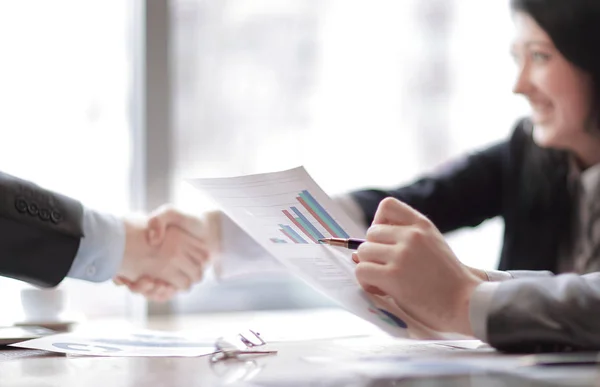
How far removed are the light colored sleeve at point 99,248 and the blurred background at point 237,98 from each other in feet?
0.75

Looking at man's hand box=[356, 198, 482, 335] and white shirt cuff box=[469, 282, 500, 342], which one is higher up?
man's hand box=[356, 198, 482, 335]

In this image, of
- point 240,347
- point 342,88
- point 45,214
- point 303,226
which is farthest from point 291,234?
point 342,88

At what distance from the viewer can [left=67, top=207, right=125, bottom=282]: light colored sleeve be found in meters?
1.20

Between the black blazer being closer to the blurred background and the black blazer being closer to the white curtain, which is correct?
the blurred background

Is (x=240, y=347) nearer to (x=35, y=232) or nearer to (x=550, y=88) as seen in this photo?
(x=35, y=232)

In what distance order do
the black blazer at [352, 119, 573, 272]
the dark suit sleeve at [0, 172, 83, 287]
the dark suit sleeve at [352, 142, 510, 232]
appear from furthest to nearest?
the dark suit sleeve at [352, 142, 510, 232] → the black blazer at [352, 119, 573, 272] → the dark suit sleeve at [0, 172, 83, 287]

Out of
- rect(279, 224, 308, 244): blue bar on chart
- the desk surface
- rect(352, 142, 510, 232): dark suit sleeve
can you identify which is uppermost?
rect(352, 142, 510, 232): dark suit sleeve

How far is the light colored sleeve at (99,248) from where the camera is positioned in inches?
47.3

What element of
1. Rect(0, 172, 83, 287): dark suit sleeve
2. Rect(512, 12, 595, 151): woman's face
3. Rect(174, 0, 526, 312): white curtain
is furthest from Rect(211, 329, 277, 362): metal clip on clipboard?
Rect(174, 0, 526, 312): white curtain

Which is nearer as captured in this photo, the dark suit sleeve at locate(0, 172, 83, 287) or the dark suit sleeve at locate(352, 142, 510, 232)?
the dark suit sleeve at locate(0, 172, 83, 287)

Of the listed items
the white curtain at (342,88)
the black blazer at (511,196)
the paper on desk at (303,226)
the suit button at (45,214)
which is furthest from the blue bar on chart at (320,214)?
the white curtain at (342,88)

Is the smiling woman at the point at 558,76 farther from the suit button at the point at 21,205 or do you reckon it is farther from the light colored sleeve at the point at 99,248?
the suit button at the point at 21,205

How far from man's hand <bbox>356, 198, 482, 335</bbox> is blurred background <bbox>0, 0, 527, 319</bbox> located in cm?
80

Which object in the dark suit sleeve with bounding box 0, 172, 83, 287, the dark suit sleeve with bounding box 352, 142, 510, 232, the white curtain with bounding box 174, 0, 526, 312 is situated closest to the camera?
the dark suit sleeve with bounding box 0, 172, 83, 287
